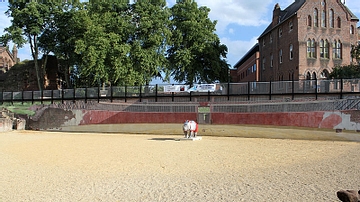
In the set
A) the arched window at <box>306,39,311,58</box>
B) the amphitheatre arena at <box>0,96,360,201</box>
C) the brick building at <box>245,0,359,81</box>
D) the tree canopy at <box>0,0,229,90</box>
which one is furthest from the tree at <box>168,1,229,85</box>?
the amphitheatre arena at <box>0,96,360,201</box>

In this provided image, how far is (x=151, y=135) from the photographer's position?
3209cm

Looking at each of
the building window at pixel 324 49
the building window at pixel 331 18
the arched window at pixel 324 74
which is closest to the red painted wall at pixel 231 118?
the arched window at pixel 324 74

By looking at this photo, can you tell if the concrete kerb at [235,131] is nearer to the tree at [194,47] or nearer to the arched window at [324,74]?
the tree at [194,47]

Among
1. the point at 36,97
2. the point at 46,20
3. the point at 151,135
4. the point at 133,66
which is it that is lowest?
the point at 151,135

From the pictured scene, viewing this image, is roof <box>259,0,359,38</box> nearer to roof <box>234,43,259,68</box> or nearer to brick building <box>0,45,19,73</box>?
roof <box>234,43,259,68</box>

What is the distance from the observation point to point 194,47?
1897 inches

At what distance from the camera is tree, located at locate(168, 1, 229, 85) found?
4806cm

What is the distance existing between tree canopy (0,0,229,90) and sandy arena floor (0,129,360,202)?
25543 millimetres

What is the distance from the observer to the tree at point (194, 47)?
48.1 m

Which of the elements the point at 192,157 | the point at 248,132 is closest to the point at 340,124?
the point at 248,132

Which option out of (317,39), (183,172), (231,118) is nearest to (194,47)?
(317,39)

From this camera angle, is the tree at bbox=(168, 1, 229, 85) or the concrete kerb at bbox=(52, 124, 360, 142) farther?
the tree at bbox=(168, 1, 229, 85)

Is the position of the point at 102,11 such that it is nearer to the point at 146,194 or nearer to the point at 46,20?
the point at 46,20

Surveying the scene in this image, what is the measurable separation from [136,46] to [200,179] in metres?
34.6
